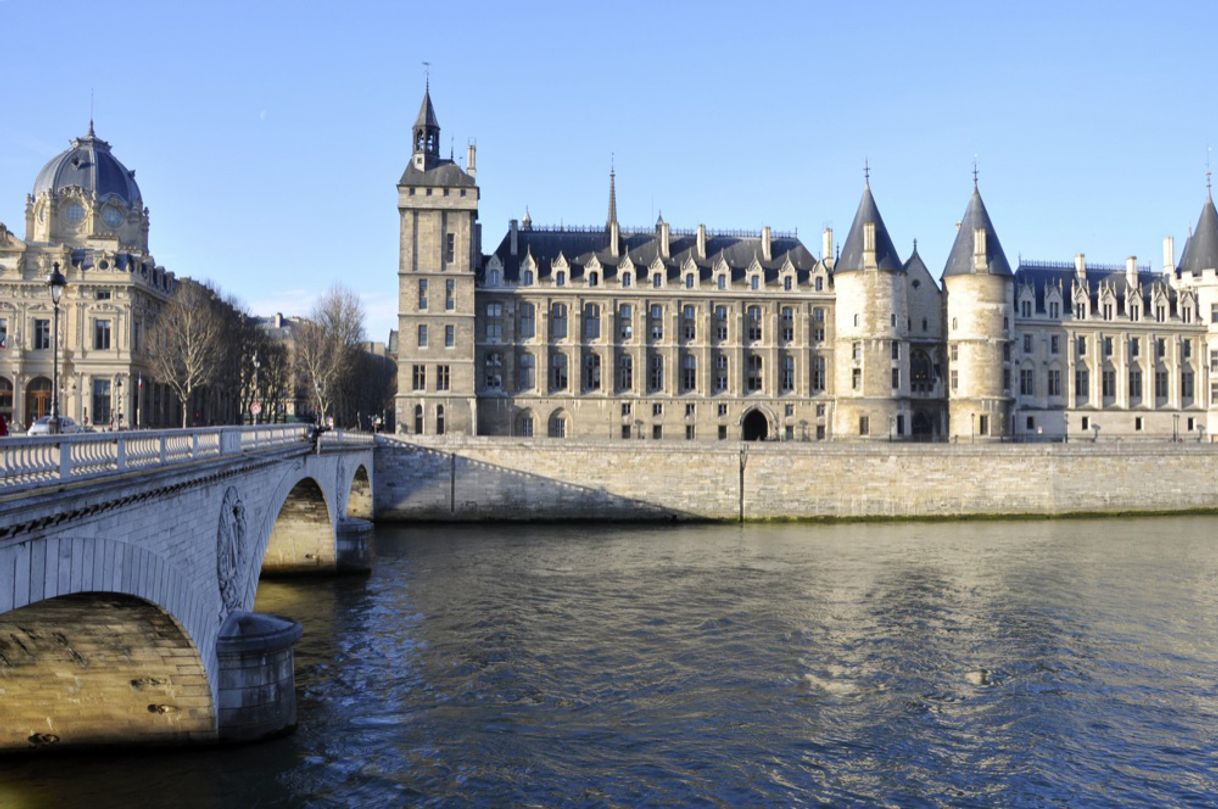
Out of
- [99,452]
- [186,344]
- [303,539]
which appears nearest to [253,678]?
[99,452]

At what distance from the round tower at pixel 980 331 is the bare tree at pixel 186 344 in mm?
50040

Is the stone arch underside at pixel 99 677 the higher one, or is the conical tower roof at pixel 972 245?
the conical tower roof at pixel 972 245

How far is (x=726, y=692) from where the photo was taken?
2122cm

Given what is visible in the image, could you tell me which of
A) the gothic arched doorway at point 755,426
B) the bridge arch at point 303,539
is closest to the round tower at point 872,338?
the gothic arched doorway at point 755,426

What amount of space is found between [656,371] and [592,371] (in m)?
4.66

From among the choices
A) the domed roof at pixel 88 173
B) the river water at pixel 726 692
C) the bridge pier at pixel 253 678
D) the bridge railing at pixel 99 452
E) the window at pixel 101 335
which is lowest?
the river water at pixel 726 692

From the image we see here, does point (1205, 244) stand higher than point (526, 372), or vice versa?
point (1205, 244)

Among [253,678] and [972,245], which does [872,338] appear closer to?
[972,245]

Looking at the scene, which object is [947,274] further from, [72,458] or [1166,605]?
[72,458]

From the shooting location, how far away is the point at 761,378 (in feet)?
237

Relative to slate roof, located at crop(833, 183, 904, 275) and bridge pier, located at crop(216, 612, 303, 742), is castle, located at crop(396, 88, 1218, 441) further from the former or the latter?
bridge pier, located at crop(216, 612, 303, 742)

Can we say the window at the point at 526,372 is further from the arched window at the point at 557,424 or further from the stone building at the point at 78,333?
the stone building at the point at 78,333

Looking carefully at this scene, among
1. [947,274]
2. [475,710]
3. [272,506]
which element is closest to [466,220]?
[947,274]

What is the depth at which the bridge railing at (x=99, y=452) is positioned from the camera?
10.3 m
